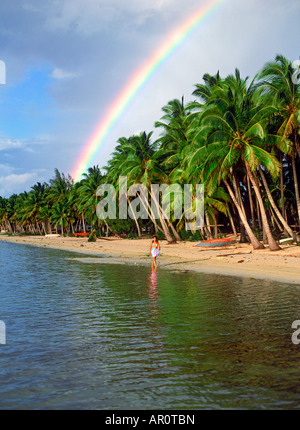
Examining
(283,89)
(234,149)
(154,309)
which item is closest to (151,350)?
(154,309)

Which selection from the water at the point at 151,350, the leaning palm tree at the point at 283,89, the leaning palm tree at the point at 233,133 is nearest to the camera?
the water at the point at 151,350

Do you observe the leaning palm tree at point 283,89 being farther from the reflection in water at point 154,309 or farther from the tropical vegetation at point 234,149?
the reflection in water at point 154,309

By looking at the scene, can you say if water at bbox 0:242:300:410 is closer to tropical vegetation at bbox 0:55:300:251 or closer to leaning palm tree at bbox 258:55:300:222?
tropical vegetation at bbox 0:55:300:251

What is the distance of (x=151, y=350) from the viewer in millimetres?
8070

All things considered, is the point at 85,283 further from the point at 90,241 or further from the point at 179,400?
the point at 90,241

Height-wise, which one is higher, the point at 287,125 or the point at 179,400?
the point at 287,125

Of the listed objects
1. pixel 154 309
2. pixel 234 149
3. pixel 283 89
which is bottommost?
pixel 154 309

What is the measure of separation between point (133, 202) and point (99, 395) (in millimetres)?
51360

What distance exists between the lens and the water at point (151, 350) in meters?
5.82

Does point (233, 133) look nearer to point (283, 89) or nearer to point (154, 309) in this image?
point (283, 89)

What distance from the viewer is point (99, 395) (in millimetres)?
5906

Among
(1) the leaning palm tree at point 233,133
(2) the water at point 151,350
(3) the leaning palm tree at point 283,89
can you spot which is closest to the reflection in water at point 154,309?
(2) the water at point 151,350

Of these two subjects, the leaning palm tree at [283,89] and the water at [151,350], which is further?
the leaning palm tree at [283,89]
